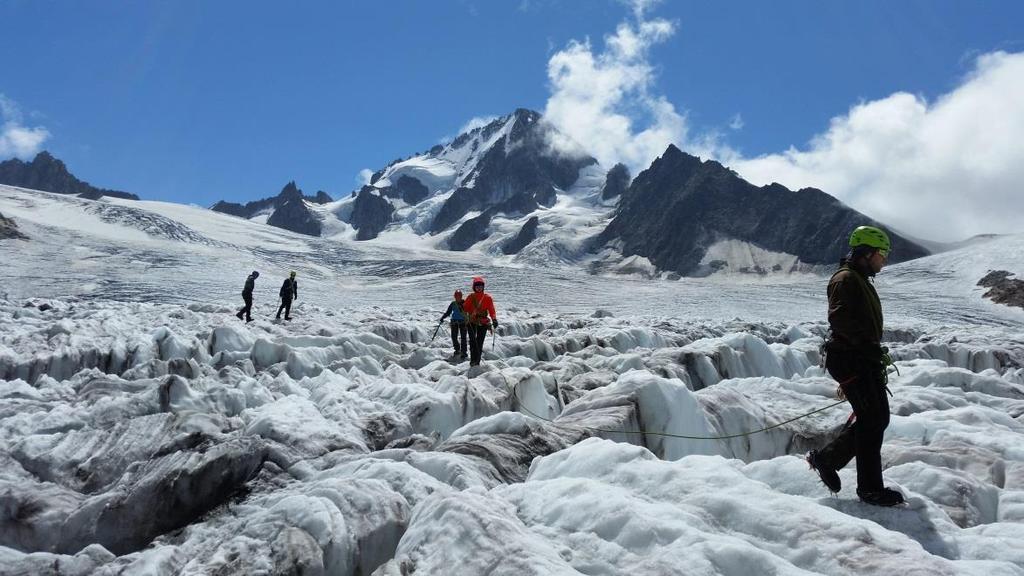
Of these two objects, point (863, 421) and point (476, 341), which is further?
point (476, 341)

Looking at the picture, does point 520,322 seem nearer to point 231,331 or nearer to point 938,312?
point 231,331

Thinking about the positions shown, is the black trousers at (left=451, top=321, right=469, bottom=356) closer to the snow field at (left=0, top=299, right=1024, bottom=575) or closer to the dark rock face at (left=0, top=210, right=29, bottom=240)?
the snow field at (left=0, top=299, right=1024, bottom=575)

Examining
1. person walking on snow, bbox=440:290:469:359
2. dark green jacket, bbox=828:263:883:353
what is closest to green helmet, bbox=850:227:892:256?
dark green jacket, bbox=828:263:883:353

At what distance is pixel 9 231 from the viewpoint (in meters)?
72.1

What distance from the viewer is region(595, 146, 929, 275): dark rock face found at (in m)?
132

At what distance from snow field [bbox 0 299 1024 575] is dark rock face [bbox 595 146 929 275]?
12810 centimetres

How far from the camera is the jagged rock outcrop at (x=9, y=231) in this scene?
7082 centimetres

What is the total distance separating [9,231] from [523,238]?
120 meters

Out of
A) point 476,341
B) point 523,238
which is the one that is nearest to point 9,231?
point 476,341

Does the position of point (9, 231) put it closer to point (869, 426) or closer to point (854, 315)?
point (854, 315)

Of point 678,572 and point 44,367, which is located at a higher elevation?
point 678,572

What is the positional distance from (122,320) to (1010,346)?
1269 inches

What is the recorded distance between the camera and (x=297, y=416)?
8.23 metres

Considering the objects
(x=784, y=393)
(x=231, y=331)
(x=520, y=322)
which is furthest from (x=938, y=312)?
(x=231, y=331)
